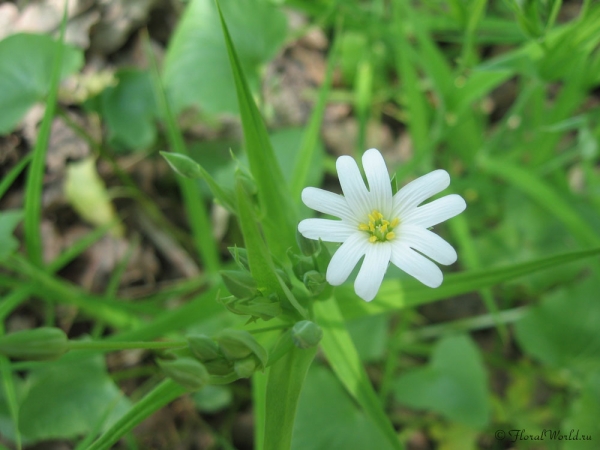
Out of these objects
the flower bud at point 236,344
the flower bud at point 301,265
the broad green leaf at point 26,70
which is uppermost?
the broad green leaf at point 26,70

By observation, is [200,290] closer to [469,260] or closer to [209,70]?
[209,70]

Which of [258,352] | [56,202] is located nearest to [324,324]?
[258,352]

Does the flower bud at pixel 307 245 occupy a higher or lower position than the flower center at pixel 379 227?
lower

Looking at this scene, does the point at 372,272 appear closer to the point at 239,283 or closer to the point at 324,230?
the point at 324,230

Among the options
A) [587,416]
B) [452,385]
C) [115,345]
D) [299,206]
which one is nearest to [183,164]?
[115,345]

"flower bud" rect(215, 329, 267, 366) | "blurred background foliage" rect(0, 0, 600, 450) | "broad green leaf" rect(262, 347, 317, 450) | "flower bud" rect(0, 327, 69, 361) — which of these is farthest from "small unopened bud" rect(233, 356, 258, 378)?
"blurred background foliage" rect(0, 0, 600, 450)

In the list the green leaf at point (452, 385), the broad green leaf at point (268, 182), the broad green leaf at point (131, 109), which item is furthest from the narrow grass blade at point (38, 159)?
the green leaf at point (452, 385)

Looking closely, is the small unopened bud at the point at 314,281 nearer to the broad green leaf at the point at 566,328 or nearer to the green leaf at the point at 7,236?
the green leaf at the point at 7,236
